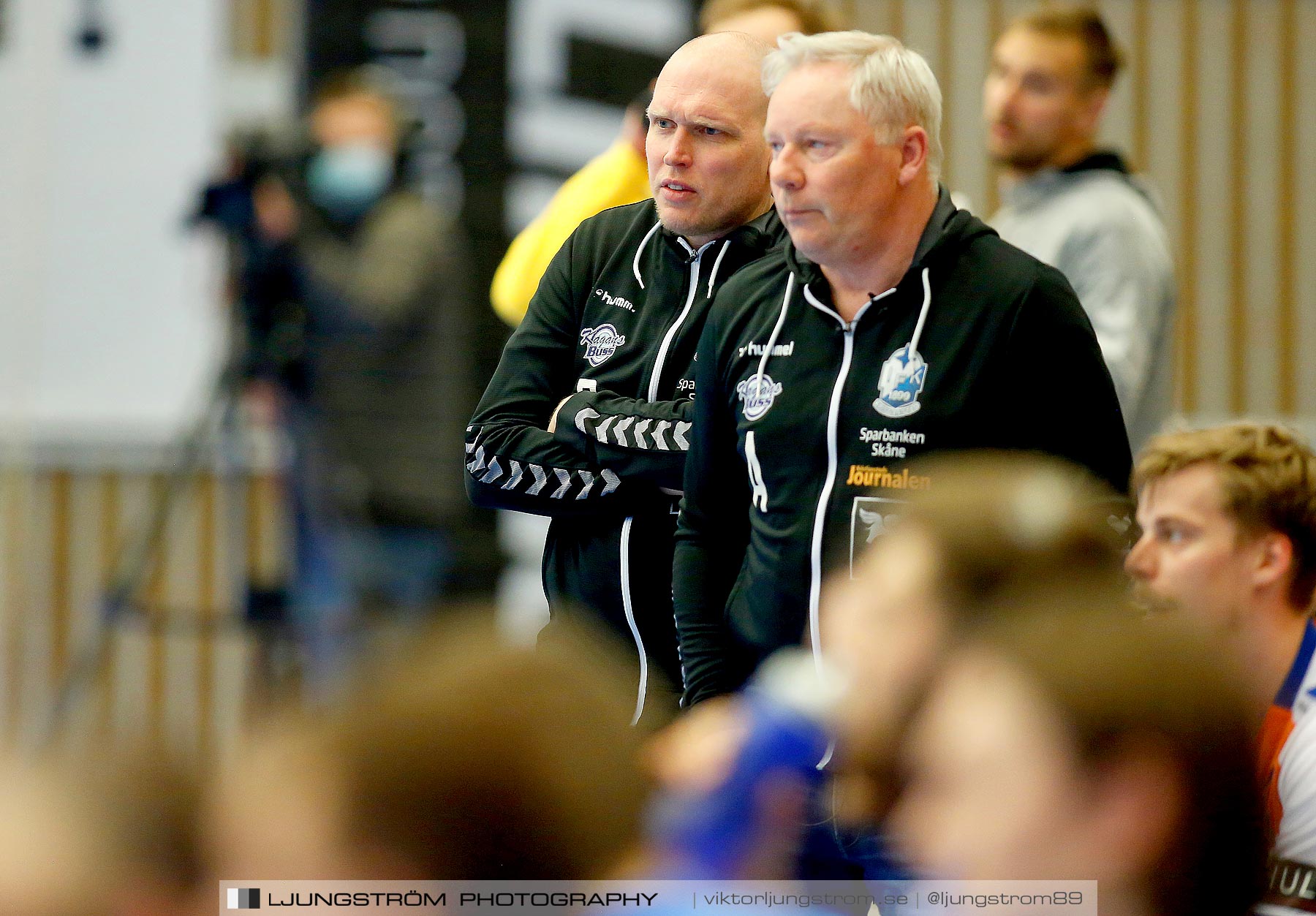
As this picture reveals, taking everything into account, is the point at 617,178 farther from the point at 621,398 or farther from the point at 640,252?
the point at 621,398

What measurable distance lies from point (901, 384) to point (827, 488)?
0.12 metres

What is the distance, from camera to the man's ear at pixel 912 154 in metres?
1.50

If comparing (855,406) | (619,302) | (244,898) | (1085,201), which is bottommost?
(244,898)

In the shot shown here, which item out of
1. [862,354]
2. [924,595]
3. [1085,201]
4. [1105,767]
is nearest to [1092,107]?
[1085,201]

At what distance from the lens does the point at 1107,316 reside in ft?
7.98

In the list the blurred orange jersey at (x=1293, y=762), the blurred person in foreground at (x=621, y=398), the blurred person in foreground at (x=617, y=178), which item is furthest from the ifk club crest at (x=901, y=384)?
the blurred orange jersey at (x=1293, y=762)

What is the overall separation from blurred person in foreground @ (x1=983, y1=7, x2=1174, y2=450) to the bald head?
925mm

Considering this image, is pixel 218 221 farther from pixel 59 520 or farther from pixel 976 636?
pixel 976 636

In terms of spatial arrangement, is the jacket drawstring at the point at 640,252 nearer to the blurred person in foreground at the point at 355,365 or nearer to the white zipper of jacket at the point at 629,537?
the white zipper of jacket at the point at 629,537

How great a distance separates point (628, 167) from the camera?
1.87 m

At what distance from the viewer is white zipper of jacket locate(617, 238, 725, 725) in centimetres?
165

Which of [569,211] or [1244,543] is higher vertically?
[569,211]

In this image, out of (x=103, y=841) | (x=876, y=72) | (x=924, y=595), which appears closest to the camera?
(x=103, y=841)

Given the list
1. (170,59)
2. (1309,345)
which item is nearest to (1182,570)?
(1309,345)
